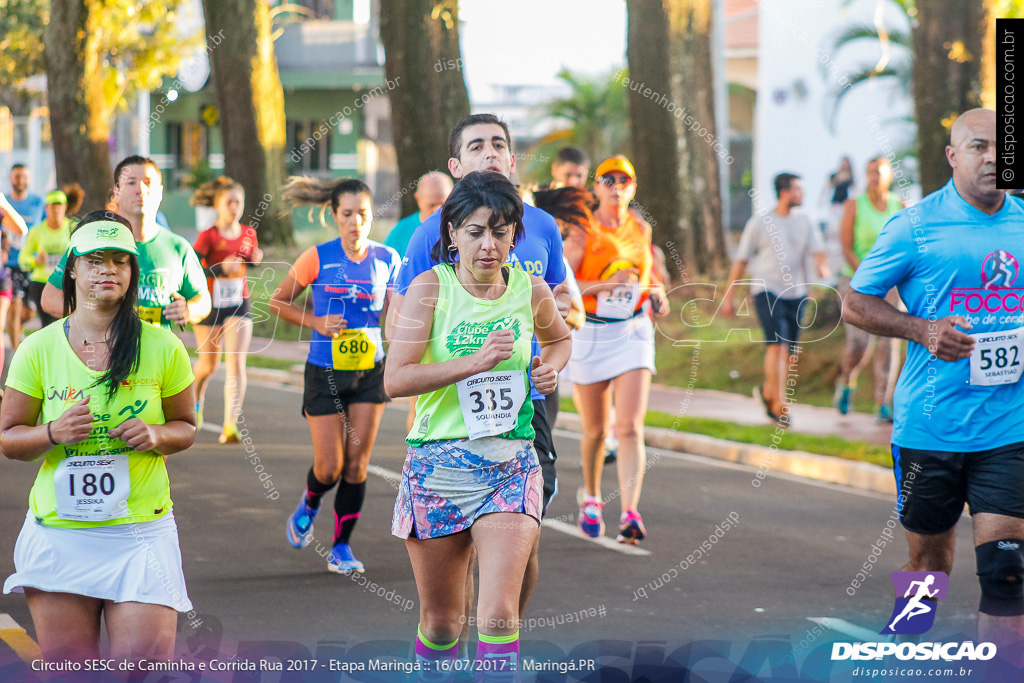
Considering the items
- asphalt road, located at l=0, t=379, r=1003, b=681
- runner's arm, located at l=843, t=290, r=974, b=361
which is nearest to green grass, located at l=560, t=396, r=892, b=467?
asphalt road, located at l=0, t=379, r=1003, b=681

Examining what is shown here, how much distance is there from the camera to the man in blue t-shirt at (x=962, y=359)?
15.1ft

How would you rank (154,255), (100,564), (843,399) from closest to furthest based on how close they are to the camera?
(100,564), (154,255), (843,399)

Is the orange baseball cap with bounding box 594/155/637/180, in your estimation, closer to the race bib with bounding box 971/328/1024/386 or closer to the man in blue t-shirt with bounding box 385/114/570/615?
the man in blue t-shirt with bounding box 385/114/570/615

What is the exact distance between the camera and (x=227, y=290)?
1031cm

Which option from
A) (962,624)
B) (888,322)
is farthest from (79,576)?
(962,624)

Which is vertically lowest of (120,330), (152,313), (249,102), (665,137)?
(152,313)

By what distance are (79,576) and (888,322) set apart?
2.89 meters

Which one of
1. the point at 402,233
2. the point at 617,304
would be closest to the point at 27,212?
the point at 402,233

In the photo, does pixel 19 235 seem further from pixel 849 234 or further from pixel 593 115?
A: pixel 593 115

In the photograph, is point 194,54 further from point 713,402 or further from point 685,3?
point 713,402

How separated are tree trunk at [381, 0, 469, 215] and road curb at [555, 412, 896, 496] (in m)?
5.67

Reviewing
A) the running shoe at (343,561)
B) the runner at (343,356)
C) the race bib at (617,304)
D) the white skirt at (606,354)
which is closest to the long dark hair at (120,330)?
the runner at (343,356)

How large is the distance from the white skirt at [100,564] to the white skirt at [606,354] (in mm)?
3744

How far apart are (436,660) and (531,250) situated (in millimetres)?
1604
